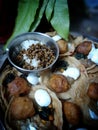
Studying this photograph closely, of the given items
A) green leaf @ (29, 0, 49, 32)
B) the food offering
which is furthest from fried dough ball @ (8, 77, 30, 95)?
green leaf @ (29, 0, 49, 32)

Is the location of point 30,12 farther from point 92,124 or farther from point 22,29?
point 92,124

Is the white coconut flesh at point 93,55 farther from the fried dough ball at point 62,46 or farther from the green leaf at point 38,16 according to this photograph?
the green leaf at point 38,16

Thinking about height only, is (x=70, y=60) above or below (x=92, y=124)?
above

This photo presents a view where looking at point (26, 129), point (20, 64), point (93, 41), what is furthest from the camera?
point (93, 41)

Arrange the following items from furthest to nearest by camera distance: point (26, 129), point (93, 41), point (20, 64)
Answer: point (93, 41) → point (20, 64) → point (26, 129)

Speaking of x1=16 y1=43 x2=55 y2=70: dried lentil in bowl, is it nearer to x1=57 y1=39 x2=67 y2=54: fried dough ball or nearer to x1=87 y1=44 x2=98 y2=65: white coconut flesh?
x1=57 y1=39 x2=67 y2=54: fried dough ball

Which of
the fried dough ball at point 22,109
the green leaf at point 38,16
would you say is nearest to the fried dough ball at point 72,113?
the fried dough ball at point 22,109

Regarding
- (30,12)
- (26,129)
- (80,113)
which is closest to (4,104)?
(26,129)

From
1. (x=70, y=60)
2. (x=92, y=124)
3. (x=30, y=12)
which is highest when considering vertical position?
(x=30, y=12)
